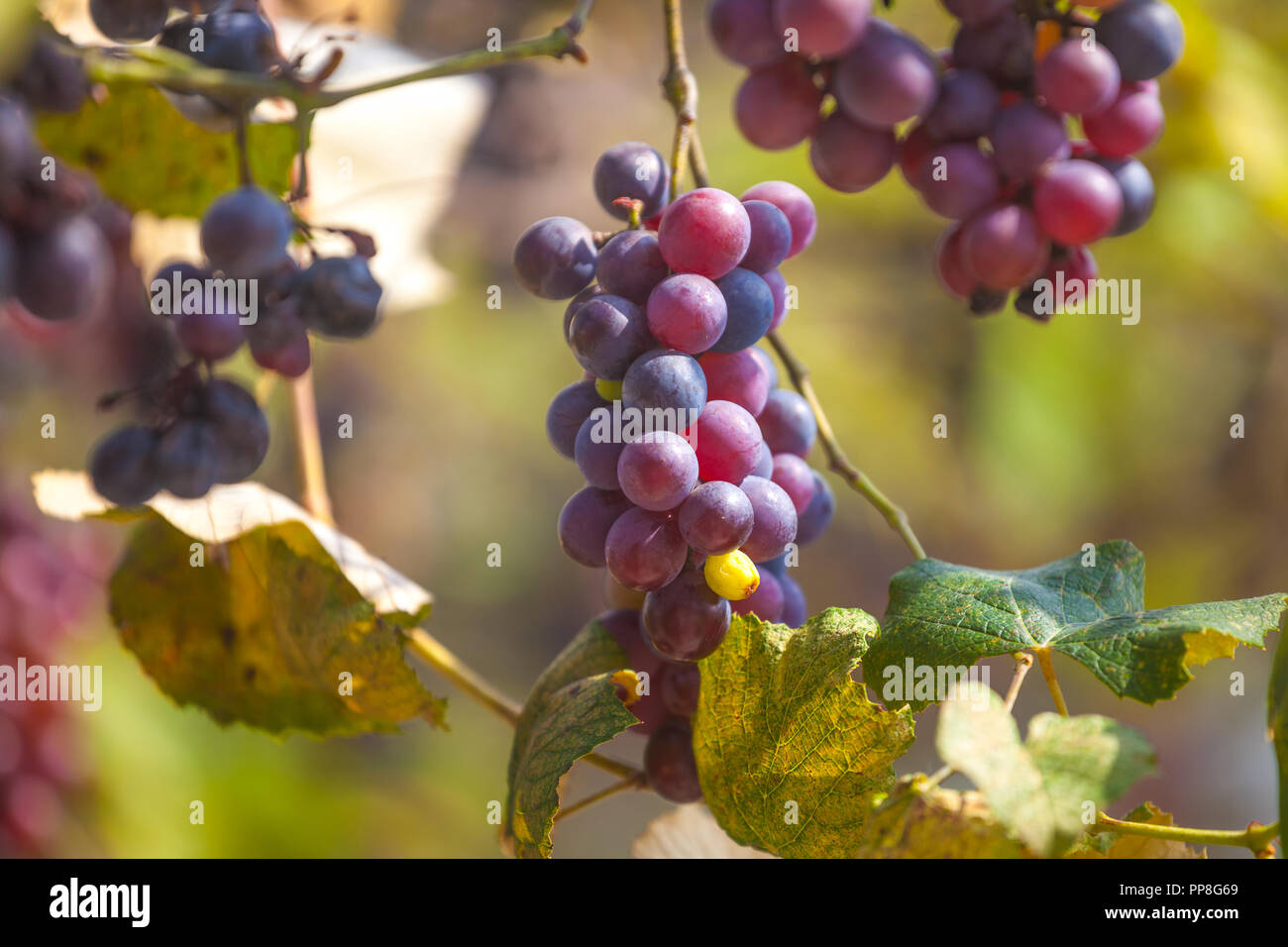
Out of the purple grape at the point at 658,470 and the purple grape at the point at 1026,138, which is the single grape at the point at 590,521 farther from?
the purple grape at the point at 1026,138

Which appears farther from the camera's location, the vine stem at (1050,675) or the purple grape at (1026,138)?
the purple grape at (1026,138)

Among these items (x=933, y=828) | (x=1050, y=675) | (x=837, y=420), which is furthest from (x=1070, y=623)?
(x=837, y=420)

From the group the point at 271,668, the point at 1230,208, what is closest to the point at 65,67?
the point at 271,668

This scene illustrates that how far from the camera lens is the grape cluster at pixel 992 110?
2.03 ft

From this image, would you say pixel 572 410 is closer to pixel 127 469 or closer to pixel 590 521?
pixel 590 521

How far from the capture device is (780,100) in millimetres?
657

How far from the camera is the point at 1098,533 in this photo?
1.49 metres

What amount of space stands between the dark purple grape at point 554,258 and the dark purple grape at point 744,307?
0.07 metres

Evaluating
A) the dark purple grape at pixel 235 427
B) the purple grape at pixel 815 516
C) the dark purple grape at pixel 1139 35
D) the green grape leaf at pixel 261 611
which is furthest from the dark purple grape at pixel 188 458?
the dark purple grape at pixel 1139 35

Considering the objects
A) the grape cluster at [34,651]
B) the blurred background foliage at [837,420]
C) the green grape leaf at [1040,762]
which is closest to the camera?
the green grape leaf at [1040,762]

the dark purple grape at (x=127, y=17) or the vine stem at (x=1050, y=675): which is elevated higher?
the dark purple grape at (x=127, y=17)

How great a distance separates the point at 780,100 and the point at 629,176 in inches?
6.3

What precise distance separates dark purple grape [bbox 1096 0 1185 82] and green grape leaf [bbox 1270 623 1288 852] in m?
0.34

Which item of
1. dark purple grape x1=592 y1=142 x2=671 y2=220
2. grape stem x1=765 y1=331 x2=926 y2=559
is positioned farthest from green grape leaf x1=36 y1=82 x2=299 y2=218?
grape stem x1=765 y1=331 x2=926 y2=559
